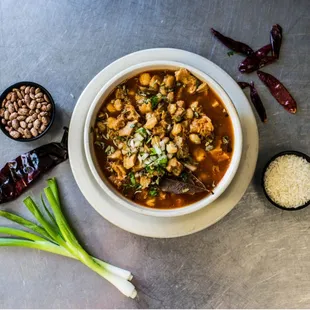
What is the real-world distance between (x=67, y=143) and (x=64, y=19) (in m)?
0.72

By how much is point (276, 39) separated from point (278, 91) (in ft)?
0.96

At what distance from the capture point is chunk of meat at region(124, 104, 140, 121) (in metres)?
2.54

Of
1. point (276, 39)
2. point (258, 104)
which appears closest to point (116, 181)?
point (258, 104)

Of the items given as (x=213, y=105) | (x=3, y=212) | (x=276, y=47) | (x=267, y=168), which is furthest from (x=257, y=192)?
(x=3, y=212)

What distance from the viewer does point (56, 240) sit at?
288cm

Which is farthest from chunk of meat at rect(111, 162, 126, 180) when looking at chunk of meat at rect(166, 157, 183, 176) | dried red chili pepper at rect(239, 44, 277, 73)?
dried red chili pepper at rect(239, 44, 277, 73)

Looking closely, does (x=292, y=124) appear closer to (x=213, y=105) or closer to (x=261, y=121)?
(x=261, y=121)

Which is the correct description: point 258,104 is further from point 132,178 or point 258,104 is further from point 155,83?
point 132,178

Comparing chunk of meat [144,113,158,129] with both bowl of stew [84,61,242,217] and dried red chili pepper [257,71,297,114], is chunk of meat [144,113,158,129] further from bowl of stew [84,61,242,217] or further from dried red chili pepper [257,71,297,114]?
dried red chili pepper [257,71,297,114]

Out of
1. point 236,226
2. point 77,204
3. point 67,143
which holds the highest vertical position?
point 67,143

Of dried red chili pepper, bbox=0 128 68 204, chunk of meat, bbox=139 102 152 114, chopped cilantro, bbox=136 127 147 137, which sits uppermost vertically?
chunk of meat, bbox=139 102 152 114

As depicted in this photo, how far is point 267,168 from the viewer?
2.81 metres

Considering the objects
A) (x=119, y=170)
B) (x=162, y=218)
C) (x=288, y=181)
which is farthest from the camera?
(x=288, y=181)

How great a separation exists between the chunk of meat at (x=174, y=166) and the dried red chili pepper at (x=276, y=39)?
0.94 m
